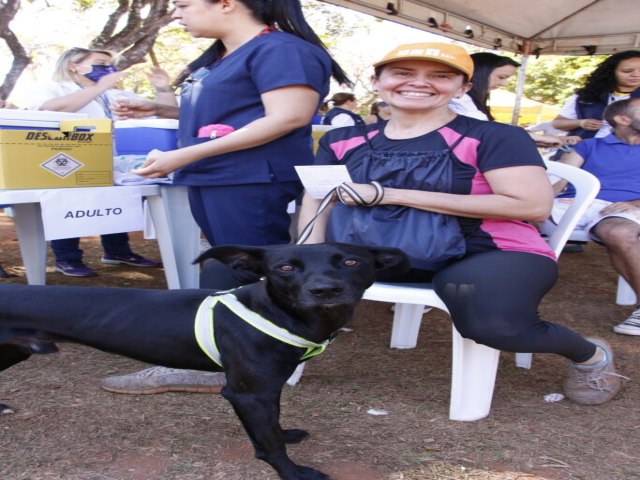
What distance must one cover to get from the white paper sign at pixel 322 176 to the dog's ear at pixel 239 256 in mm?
540

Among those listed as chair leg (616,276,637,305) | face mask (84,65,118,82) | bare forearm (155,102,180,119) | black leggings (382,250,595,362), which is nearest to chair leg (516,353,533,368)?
black leggings (382,250,595,362)

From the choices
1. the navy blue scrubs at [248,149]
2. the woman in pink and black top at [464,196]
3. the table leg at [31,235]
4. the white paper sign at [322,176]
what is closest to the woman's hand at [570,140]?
the woman in pink and black top at [464,196]

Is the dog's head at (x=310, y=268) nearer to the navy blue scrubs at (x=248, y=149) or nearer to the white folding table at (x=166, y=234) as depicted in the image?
the navy blue scrubs at (x=248, y=149)

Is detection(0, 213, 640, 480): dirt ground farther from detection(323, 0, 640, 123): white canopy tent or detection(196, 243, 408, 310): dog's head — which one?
detection(323, 0, 640, 123): white canopy tent

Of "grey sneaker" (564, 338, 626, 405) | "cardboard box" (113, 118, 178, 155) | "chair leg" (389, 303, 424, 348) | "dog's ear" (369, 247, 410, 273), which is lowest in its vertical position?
"chair leg" (389, 303, 424, 348)

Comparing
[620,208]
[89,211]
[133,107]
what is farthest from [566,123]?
[89,211]

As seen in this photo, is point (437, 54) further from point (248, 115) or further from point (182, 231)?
point (182, 231)

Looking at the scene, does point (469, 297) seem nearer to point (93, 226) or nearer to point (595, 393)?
point (595, 393)

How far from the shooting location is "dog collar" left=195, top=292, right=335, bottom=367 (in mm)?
1876

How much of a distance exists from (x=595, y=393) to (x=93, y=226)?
2434mm

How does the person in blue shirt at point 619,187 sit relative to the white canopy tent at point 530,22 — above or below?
below

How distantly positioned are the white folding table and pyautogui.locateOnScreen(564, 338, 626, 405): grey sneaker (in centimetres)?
203

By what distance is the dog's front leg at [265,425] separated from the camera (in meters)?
1.87

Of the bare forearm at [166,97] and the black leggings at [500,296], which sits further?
the bare forearm at [166,97]
